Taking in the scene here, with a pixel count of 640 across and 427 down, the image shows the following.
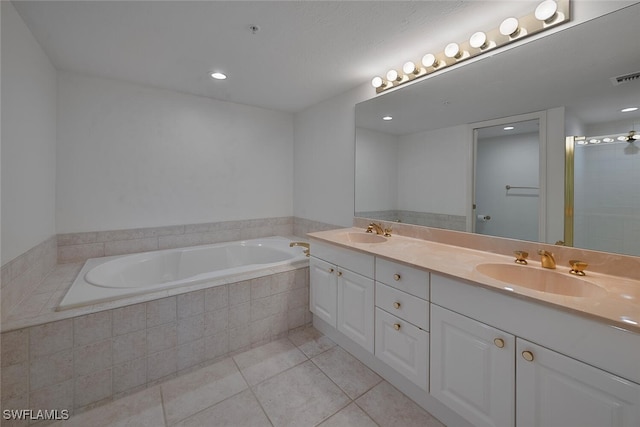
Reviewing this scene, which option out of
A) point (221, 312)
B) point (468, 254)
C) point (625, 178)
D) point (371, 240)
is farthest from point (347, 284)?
point (625, 178)

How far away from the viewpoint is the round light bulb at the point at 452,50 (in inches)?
63.5

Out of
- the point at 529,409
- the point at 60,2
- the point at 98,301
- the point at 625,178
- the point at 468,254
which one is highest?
the point at 60,2

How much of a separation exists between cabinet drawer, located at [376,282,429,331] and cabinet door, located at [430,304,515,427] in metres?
0.05

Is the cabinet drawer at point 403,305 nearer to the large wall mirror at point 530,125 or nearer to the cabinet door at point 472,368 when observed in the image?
the cabinet door at point 472,368

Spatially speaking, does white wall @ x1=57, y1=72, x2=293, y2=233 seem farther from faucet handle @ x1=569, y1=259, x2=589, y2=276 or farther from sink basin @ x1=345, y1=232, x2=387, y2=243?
faucet handle @ x1=569, y1=259, x2=589, y2=276

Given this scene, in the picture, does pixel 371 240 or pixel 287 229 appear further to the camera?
pixel 287 229

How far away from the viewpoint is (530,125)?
→ 4.72 feet

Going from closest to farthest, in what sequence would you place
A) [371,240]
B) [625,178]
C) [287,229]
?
[625,178], [371,240], [287,229]

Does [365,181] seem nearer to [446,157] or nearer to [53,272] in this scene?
[446,157]

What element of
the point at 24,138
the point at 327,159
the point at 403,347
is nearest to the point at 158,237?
the point at 24,138

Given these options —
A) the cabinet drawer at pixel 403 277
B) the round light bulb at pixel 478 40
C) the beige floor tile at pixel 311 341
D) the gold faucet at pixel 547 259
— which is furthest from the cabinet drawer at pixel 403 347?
the round light bulb at pixel 478 40

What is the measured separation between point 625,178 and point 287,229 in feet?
9.60

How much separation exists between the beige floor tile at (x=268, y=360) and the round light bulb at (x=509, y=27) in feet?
7.70

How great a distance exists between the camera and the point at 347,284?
1.81 m
